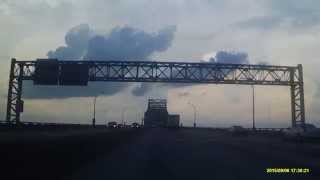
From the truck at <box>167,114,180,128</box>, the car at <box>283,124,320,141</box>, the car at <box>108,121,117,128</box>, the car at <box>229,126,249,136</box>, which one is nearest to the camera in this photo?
the car at <box>283,124,320,141</box>

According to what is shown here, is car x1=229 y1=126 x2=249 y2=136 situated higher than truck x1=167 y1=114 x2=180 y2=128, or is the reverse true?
truck x1=167 y1=114 x2=180 y2=128

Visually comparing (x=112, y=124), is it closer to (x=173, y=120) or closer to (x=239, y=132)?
(x=173, y=120)

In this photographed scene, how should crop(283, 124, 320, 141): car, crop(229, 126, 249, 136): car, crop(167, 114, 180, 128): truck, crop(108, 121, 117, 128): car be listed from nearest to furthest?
crop(283, 124, 320, 141): car → crop(229, 126, 249, 136): car → crop(167, 114, 180, 128): truck → crop(108, 121, 117, 128): car

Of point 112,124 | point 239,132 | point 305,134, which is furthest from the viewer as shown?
point 112,124

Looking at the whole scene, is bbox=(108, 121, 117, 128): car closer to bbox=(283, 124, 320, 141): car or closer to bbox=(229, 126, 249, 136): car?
bbox=(229, 126, 249, 136): car

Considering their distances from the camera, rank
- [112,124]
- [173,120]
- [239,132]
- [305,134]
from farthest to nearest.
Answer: [112,124] < [173,120] < [239,132] < [305,134]

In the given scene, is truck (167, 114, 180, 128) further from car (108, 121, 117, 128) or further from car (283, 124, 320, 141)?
car (283, 124, 320, 141)

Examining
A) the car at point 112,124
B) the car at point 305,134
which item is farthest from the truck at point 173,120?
the car at point 305,134

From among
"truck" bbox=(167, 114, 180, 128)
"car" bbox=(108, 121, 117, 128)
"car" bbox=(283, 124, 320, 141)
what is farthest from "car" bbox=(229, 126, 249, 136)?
"car" bbox=(108, 121, 117, 128)

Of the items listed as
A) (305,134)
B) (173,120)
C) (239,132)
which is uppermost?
(173,120)

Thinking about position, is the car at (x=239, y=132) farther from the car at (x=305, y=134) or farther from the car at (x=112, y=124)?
the car at (x=112, y=124)

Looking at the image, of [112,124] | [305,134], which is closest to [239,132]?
[305,134]

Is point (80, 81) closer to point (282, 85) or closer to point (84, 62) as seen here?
point (84, 62)

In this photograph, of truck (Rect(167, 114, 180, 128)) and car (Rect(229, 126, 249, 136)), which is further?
truck (Rect(167, 114, 180, 128))
